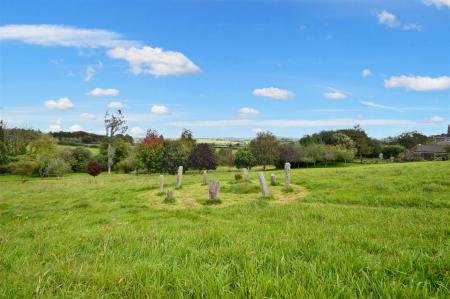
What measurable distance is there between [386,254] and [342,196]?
34.1 feet

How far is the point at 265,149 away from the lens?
85.8 m

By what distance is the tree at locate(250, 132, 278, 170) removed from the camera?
3329 inches

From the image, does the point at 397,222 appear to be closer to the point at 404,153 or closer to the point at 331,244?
the point at 331,244

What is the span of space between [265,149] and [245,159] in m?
6.89

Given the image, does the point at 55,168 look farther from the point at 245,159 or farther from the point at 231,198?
the point at 231,198

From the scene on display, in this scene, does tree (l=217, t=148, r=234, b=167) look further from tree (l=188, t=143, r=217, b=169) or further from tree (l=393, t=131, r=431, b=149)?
tree (l=393, t=131, r=431, b=149)

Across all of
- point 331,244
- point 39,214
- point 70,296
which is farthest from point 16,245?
point 39,214

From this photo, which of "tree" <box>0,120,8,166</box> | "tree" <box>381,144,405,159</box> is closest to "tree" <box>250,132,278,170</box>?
"tree" <box>381,144,405,159</box>

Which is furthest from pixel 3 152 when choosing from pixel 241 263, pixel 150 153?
pixel 241 263

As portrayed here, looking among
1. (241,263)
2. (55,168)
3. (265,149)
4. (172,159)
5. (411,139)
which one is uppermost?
(411,139)

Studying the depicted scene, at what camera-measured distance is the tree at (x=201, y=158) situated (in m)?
75.1

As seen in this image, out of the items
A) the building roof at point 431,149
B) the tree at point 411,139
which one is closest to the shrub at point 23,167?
the building roof at point 431,149

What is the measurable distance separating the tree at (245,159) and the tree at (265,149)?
1803 millimetres

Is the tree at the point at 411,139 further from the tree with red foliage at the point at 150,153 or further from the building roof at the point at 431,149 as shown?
the tree with red foliage at the point at 150,153
